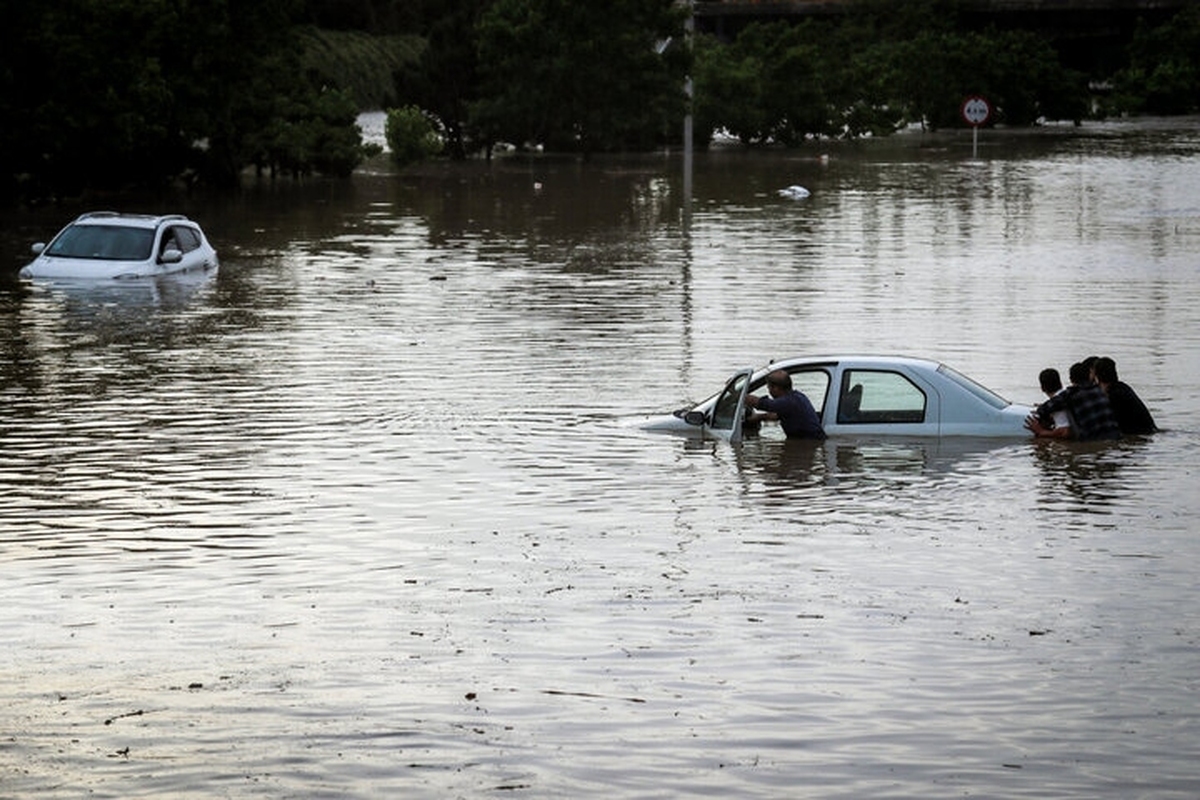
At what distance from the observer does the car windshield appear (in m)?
42.4

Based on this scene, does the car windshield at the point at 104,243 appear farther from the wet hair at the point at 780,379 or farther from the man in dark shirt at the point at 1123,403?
the man in dark shirt at the point at 1123,403

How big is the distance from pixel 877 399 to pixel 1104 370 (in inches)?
92.5

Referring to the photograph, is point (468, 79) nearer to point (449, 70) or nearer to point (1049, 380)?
point (449, 70)

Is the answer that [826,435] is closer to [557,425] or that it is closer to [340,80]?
[557,425]

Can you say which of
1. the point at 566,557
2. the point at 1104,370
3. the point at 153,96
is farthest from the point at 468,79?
the point at 566,557

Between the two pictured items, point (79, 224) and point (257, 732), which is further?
point (79, 224)

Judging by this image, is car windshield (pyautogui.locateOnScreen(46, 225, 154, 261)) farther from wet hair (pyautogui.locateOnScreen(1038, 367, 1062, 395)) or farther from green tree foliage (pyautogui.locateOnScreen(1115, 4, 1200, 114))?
green tree foliage (pyautogui.locateOnScreen(1115, 4, 1200, 114))

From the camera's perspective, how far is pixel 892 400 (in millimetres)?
23250

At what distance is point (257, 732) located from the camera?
13211mm

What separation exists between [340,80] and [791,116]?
20.5 meters

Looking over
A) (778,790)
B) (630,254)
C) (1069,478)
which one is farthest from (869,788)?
Result: (630,254)

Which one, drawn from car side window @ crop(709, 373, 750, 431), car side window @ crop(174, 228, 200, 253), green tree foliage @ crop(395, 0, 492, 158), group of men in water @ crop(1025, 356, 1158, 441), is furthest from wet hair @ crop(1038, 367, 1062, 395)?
green tree foliage @ crop(395, 0, 492, 158)

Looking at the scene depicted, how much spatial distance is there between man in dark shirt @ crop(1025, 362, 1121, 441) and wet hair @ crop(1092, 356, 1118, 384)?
26cm

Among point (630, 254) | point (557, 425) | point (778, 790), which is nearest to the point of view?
point (778, 790)
